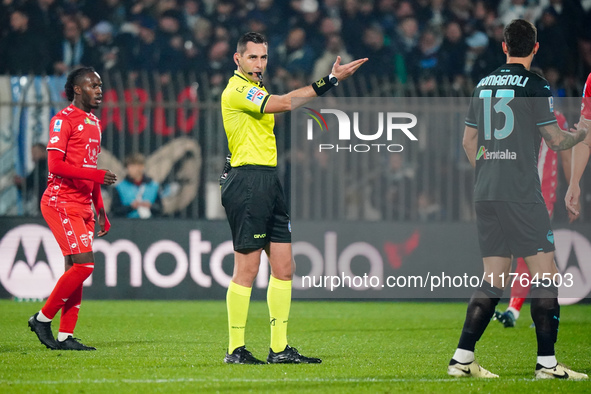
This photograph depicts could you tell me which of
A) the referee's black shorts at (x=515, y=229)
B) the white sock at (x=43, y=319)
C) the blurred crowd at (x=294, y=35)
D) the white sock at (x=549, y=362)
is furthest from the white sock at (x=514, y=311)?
the blurred crowd at (x=294, y=35)

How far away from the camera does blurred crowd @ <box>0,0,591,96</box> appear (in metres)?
13.2

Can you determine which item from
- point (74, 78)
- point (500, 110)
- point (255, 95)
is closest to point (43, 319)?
point (74, 78)

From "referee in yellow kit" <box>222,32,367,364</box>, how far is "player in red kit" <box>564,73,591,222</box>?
6.25ft

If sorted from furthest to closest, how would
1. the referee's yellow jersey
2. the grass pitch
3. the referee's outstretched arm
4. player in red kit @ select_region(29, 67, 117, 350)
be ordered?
player in red kit @ select_region(29, 67, 117, 350) < the referee's yellow jersey < the referee's outstretched arm < the grass pitch

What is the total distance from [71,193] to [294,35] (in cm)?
686

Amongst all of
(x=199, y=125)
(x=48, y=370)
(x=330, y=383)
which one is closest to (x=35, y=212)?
(x=199, y=125)

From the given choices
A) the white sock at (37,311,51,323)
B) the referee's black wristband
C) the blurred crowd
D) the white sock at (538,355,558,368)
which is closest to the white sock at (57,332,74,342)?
the white sock at (37,311,51,323)

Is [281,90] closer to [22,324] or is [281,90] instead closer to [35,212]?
[35,212]

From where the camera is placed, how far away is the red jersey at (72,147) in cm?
695

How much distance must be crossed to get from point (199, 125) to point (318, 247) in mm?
2100

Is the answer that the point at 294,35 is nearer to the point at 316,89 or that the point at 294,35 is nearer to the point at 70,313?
the point at 70,313

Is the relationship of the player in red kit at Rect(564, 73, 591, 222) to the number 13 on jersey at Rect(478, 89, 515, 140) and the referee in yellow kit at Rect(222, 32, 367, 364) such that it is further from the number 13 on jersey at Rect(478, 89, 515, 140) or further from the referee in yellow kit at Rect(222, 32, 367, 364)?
the referee in yellow kit at Rect(222, 32, 367, 364)

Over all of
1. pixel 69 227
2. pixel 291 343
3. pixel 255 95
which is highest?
pixel 255 95

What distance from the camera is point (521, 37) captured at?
5.43 metres
